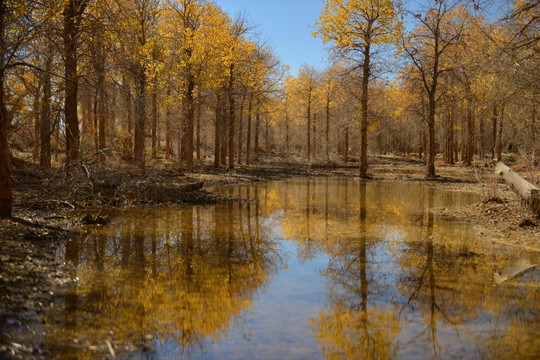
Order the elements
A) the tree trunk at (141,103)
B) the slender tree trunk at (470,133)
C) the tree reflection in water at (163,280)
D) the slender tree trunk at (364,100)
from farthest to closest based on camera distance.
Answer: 1. the slender tree trunk at (470,133)
2. the slender tree trunk at (364,100)
3. the tree trunk at (141,103)
4. the tree reflection in water at (163,280)

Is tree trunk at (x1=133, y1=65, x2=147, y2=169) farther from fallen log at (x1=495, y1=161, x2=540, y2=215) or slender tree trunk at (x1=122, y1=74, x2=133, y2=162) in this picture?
fallen log at (x1=495, y1=161, x2=540, y2=215)

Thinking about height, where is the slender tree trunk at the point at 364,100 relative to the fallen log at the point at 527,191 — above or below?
above

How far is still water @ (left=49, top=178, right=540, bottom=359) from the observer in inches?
163

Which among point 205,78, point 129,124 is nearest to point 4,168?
point 205,78

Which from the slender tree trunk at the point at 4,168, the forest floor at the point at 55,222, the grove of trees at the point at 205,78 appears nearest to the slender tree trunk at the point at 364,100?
the grove of trees at the point at 205,78

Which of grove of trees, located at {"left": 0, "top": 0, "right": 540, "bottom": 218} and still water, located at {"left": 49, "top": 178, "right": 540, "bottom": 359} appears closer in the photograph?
still water, located at {"left": 49, "top": 178, "right": 540, "bottom": 359}

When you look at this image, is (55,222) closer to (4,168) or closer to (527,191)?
(4,168)

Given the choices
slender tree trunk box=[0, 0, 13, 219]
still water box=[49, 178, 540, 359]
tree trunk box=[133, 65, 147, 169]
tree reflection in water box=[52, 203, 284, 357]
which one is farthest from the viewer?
tree trunk box=[133, 65, 147, 169]

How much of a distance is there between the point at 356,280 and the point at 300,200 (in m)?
8.98

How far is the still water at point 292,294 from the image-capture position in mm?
4148

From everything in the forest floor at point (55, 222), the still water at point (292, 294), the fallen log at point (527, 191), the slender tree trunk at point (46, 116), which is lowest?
the still water at point (292, 294)

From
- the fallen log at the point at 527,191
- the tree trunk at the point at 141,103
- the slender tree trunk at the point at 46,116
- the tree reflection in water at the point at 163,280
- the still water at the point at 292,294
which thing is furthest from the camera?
the tree trunk at the point at 141,103

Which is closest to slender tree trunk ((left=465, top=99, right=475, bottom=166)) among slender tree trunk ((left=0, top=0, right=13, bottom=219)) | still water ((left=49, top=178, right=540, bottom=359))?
still water ((left=49, top=178, right=540, bottom=359))

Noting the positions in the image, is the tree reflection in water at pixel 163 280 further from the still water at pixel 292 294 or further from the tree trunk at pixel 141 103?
the tree trunk at pixel 141 103
